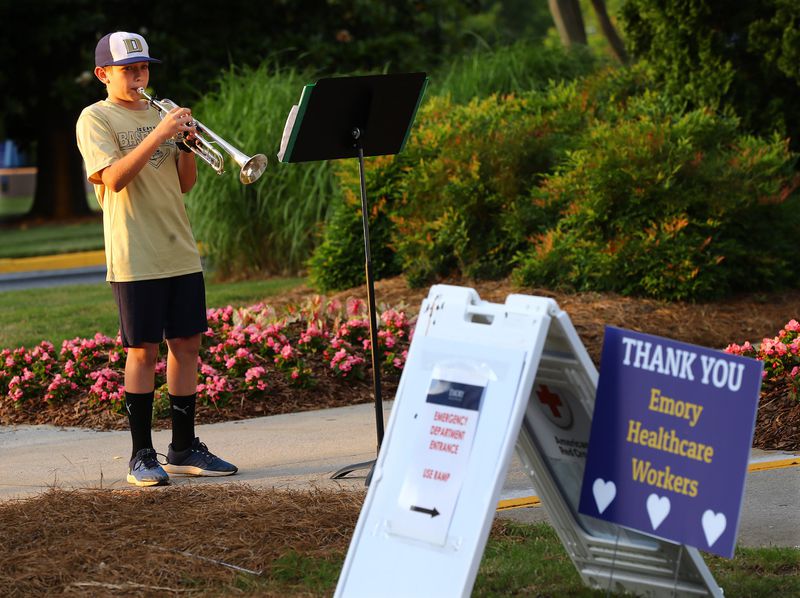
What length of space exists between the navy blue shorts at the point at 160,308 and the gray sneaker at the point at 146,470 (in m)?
0.52

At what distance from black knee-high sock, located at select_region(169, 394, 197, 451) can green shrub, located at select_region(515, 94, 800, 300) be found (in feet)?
13.0

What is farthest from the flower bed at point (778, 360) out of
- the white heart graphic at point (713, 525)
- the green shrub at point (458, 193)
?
the green shrub at point (458, 193)

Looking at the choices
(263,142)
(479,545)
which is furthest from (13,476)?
(263,142)

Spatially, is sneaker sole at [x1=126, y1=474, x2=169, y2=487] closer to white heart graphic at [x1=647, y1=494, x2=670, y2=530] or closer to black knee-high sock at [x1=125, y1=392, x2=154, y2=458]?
black knee-high sock at [x1=125, y1=392, x2=154, y2=458]

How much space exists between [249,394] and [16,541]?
8.96 feet

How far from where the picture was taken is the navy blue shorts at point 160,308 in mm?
5445

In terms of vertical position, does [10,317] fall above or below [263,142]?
below

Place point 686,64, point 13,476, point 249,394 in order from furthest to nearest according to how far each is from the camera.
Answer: point 686,64
point 249,394
point 13,476

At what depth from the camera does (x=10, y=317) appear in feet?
37.4

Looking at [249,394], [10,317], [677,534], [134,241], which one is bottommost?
[10,317]

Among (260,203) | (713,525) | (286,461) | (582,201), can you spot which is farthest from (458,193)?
(713,525)

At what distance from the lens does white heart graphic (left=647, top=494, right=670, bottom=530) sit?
344 cm

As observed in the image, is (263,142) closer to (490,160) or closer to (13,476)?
(490,160)

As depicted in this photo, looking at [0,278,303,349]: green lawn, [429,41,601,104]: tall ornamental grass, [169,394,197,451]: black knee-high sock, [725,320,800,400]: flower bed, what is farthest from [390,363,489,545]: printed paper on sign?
[429,41,601,104]: tall ornamental grass
